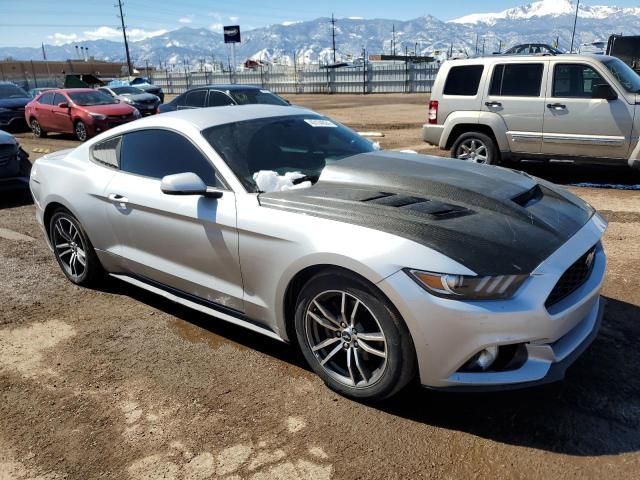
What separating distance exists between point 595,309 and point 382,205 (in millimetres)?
1385

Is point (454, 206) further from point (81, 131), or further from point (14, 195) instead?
point (81, 131)

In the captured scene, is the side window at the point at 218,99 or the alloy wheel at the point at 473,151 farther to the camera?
the side window at the point at 218,99

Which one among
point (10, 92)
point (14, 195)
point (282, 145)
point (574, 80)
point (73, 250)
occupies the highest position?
point (574, 80)

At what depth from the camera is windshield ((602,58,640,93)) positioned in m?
7.60

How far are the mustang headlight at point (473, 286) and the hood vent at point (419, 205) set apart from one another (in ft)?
1.52

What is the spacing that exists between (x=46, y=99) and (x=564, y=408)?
1801cm

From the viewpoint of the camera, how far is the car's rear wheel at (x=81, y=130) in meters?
15.5

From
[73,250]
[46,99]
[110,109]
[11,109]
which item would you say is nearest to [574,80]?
[73,250]

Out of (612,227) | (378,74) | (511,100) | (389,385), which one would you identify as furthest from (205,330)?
(378,74)

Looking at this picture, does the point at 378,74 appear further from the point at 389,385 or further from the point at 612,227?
the point at 389,385

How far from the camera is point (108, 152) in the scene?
438cm

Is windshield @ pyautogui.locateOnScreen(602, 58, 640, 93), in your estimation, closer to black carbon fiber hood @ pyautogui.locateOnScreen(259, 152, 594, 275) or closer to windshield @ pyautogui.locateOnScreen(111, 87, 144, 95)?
black carbon fiber hood @ pyautogui.locateOnScreen(259, 152, 594, 275)

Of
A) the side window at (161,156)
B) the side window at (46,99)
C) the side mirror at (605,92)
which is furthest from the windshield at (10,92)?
the side mirror at (605,92)

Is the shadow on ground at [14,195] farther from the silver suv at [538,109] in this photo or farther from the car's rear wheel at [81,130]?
the car's rear wheel at [81,130]
